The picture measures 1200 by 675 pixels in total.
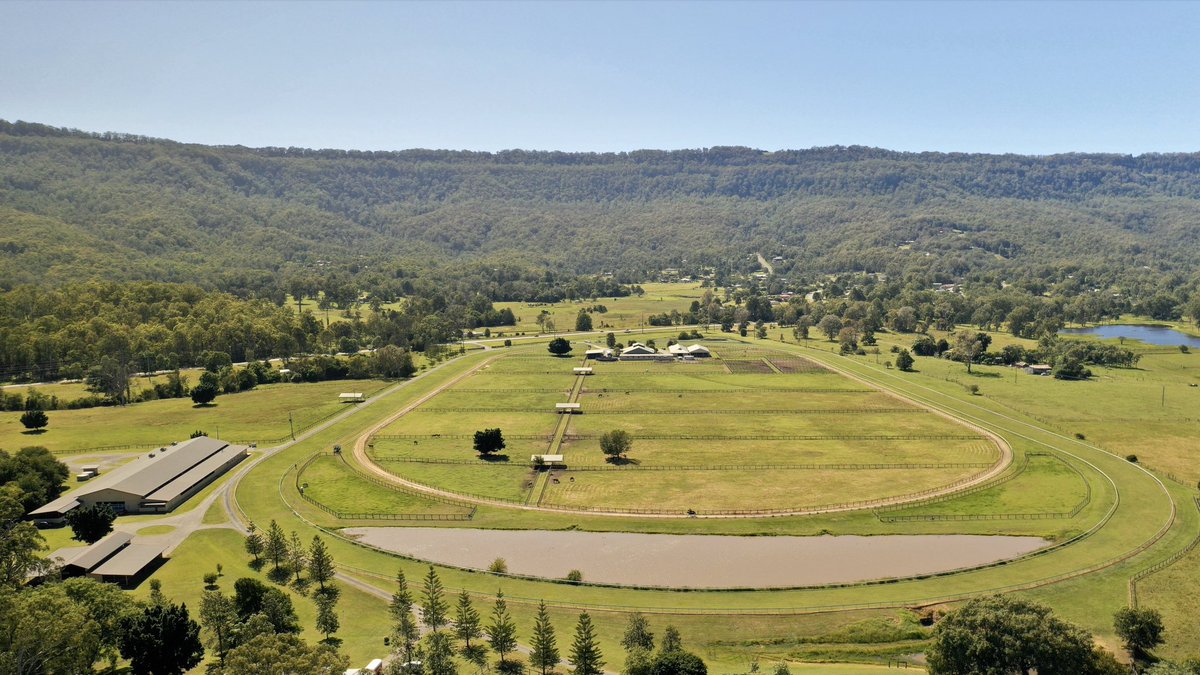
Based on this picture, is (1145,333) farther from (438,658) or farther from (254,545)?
(254,545)

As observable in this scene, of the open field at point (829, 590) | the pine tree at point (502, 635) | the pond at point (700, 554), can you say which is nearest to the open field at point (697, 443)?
the open field at point (829, 590)

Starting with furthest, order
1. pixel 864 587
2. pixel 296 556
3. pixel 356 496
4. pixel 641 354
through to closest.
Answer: pixel 641 354, pixel 356 496, pixel 296 556, pixel 864 587

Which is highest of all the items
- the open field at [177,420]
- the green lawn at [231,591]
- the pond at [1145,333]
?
the pond at [1145,333]

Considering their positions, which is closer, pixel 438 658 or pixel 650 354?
pixel 438 658

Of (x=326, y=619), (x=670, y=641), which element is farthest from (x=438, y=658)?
(x=670, y=641)

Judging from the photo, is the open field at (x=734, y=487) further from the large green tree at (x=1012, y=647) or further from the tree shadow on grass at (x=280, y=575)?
the large green tree at (x=1012, y=647)

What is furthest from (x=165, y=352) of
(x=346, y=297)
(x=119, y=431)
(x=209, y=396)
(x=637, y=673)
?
(x=637, y=673)

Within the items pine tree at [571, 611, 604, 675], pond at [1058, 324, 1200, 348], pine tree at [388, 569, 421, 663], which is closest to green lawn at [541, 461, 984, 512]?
pine tree at [388, 569, 421, 663]
